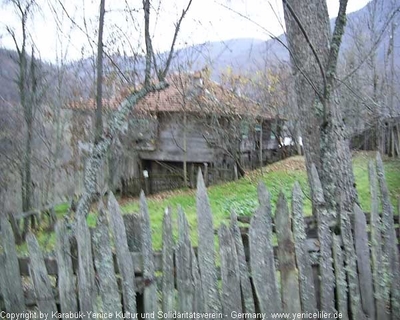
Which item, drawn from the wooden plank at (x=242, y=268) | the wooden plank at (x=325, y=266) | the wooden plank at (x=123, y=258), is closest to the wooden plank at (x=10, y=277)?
the wooden plank at (x=123, y=258)

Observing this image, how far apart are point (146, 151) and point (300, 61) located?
15.2 meters

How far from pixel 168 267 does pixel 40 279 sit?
2.62ft

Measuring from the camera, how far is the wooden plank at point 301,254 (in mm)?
2328

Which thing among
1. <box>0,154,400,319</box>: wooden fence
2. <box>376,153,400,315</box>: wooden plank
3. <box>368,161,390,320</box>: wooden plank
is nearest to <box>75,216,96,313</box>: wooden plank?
<box>0,154,400,319</box>: wooden fence

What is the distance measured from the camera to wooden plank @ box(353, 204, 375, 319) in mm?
2457

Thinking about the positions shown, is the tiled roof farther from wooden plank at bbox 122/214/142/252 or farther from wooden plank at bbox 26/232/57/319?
wooden plank at bbox 26/232/57/319

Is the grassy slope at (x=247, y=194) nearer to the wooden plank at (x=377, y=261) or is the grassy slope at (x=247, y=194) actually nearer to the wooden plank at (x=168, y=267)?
the wooden plank at (x=377, y=261)

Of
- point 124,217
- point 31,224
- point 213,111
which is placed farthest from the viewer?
point 213,111

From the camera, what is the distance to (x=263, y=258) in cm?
227


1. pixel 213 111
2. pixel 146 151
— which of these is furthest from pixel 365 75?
pixel 146 151

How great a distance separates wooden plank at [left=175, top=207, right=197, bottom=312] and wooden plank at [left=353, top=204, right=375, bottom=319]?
3.82 ft

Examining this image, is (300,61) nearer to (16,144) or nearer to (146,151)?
(16,144)

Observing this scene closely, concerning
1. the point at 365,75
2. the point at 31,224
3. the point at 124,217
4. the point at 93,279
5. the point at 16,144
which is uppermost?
the point at 365,75

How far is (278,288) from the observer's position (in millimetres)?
2365
